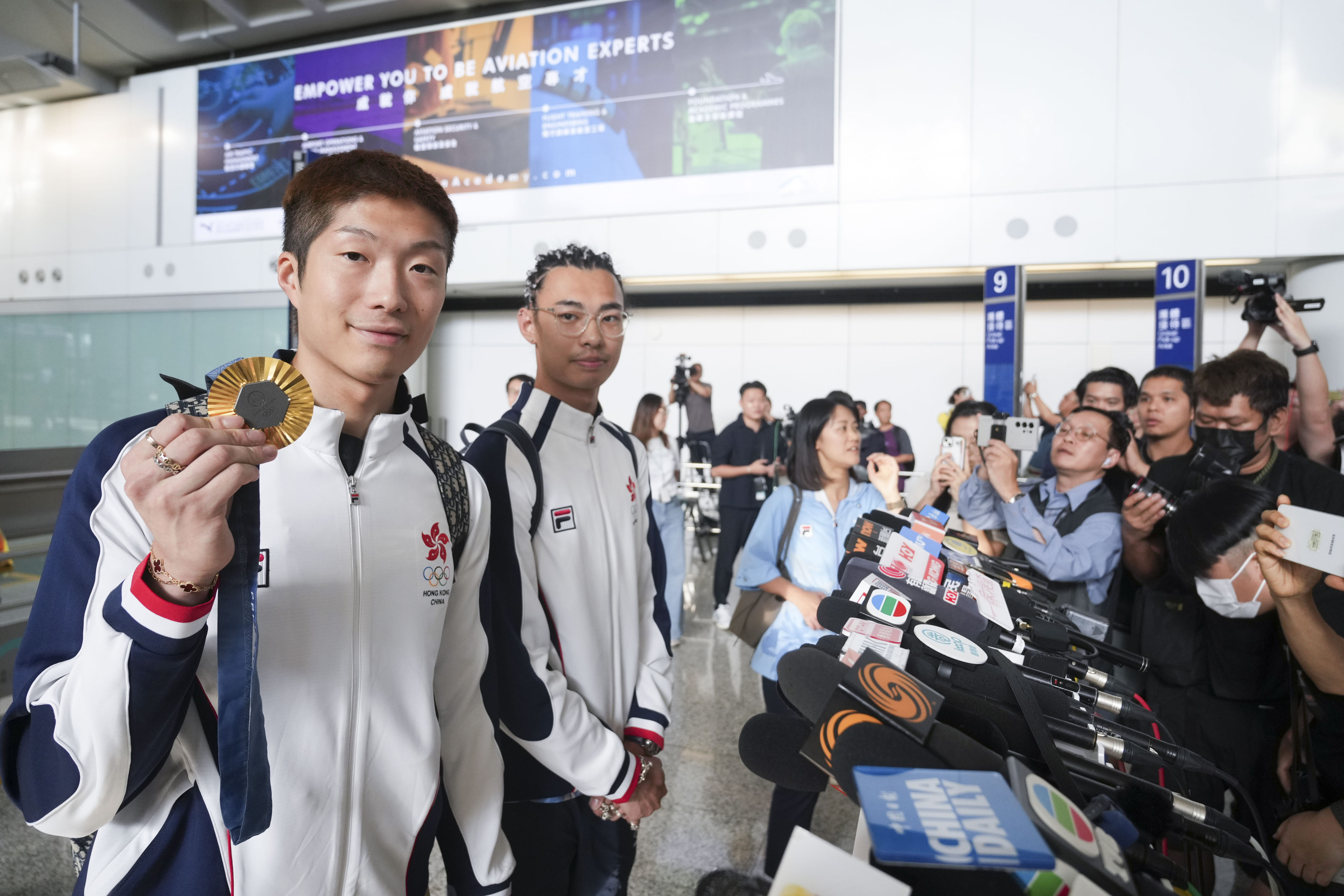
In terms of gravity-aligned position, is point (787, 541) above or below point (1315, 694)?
above

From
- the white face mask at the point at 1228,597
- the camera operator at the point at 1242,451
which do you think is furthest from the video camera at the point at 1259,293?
the white face mask at the point at 1228,597

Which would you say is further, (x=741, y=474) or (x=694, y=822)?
(x=741, y=474)

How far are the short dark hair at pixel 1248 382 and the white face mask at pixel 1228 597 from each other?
86 cm

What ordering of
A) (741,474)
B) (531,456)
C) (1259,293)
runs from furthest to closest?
(741,474)
(1259,293)
(531,456)

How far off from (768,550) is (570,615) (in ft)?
3.27

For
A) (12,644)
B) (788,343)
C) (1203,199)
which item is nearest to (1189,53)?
(1203,199)

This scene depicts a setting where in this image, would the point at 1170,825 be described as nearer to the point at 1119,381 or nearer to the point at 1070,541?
the point at 1070,541

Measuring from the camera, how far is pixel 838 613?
3.56 ft

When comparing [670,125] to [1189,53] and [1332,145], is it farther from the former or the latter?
[1332,145]

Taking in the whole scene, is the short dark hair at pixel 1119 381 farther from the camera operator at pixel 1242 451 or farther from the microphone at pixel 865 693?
the microphone at pixel 865 693

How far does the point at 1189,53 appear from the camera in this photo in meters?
5.78

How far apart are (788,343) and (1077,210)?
333 cm

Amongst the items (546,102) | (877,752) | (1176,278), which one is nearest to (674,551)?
(877,752)

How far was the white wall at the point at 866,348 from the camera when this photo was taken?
7500 millimetres
